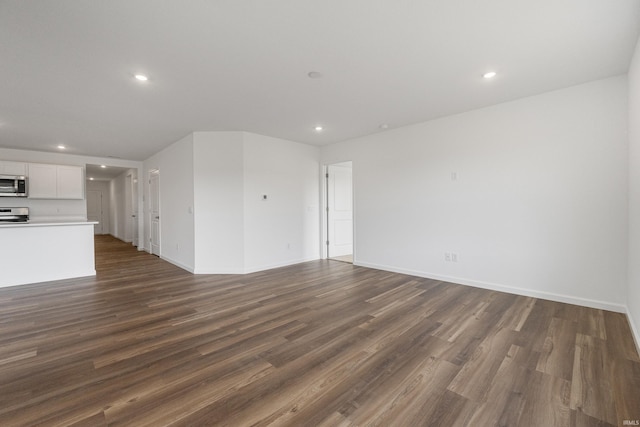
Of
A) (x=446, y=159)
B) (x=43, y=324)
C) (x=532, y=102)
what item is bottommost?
(x=43, y=324)

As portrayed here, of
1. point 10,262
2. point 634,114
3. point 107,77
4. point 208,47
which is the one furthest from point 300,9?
point 10,262

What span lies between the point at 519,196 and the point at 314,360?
10.7 feet

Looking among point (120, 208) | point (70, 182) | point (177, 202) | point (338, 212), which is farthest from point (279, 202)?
point (120, 208)

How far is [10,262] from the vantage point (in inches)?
160

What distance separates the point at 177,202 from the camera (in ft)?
17.6

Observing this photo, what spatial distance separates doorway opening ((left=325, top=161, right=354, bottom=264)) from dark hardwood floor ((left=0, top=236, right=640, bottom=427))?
2606mm

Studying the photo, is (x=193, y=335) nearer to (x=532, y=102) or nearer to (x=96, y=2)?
(x=96, y=2)

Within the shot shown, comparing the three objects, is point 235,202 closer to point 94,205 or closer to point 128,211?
point 128,211

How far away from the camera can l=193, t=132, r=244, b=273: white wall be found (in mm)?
4758

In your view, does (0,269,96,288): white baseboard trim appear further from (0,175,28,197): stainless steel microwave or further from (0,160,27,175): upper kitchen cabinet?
(0,160,27,175): upper kitchen cabinet

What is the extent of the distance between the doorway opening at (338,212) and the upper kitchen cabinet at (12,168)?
21.6 feet

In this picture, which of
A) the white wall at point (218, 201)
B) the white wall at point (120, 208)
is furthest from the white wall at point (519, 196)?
the white wall at point (120, 208)

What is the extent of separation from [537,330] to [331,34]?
3.23m

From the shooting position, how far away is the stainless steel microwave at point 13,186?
5.47m
